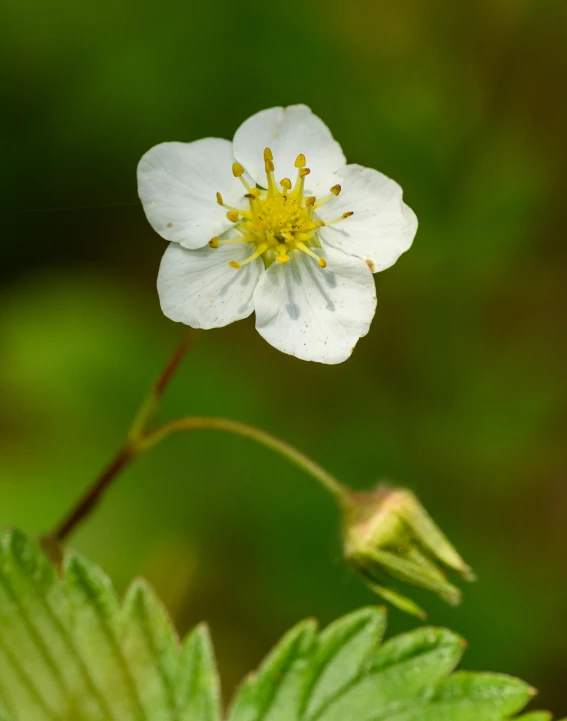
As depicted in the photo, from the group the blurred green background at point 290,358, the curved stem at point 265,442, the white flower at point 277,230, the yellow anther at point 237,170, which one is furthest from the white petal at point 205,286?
the blurred green background at point 290,358

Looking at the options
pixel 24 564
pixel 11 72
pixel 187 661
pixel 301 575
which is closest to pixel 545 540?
pixel 301 575

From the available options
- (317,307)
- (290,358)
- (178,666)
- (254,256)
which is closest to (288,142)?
(254,256)

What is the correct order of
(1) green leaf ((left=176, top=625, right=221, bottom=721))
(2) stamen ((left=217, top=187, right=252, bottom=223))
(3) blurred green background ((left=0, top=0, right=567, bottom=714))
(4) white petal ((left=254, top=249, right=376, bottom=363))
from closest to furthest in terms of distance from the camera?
(1) green leaf ((left=176, top=625, right=221, bottom=721)) < (4) white petal ((left=254, top=249, right=376, bottom=363)) < (2) stamen ((left=217, top=187, right=252, bottom=223)) < (3) blurred green background ((left=0, top=0, right=567, bottom=714))

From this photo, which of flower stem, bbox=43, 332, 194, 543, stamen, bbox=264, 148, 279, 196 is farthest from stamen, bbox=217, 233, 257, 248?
flower stem, bbox=43, 332, 194, 543

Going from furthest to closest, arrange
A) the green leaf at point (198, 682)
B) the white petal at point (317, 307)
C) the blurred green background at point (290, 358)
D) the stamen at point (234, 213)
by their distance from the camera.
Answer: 1. the blurred green background at point (290, 358)
2. the stamen at point (234, 213)
3. the white petal at point (317, 307)
4. the green leaf at point (198, 682)

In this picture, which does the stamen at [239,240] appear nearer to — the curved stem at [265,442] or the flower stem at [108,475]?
the flower stem at [108,475]

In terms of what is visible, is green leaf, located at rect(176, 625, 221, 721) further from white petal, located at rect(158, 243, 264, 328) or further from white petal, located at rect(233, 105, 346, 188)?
white petal, located at rect(233, 105, 346, 188)
